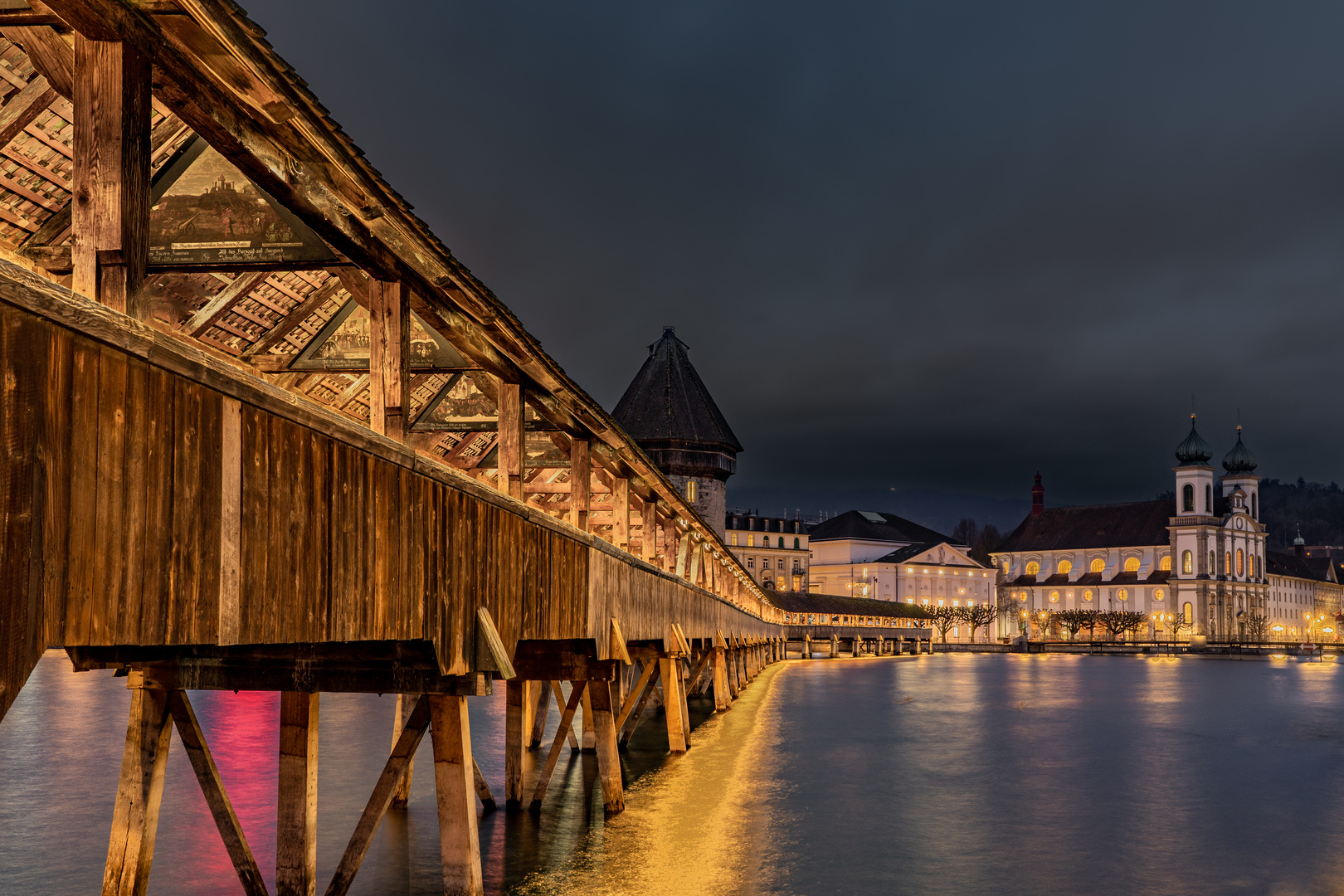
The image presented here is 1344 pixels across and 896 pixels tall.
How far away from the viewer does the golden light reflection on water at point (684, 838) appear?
15.5m

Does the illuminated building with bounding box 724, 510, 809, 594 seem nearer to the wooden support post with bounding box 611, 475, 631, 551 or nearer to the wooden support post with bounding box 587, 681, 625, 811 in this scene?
the wooden support post with bounding box 587, 681, 625, 811

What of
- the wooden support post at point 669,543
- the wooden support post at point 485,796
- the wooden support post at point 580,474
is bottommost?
the wooden support post at point 485,796

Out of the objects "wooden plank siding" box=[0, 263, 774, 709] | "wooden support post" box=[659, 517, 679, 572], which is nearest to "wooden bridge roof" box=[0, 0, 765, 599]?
"wooden plank siding" box=[0, 263, 774, 709]

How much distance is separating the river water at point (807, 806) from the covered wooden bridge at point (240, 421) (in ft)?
16.0

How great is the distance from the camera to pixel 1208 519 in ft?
441

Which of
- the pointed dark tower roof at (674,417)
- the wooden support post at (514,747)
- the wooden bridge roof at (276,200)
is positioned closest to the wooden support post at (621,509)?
the wooden support post at (514,747)

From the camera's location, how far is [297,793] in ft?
37.9

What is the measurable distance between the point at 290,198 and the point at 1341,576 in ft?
666

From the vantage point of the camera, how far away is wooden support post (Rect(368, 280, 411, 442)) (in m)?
8.48

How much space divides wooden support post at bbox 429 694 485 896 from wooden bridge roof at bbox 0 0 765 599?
2706mm

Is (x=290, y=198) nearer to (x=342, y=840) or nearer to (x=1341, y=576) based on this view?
(x=342, y=840)

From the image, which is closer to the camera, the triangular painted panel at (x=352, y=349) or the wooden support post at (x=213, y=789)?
the triangular painted panel at (x=352, y=349)

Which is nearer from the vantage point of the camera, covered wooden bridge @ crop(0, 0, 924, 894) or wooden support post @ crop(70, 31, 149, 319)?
covered wooden bridge @ crop(0, 0, 924, 894)

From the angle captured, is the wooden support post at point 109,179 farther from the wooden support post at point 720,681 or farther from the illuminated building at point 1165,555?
the illuminated building at point 1165,555
